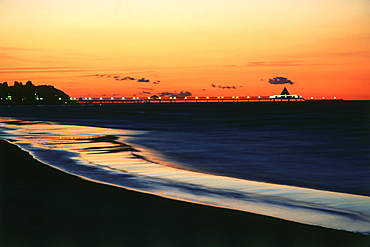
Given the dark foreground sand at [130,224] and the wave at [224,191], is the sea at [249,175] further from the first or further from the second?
the dark foreground sand at [130,224]

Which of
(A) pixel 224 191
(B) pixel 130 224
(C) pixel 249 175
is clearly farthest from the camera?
(C) pixel 249 175

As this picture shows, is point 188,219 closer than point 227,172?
Yes

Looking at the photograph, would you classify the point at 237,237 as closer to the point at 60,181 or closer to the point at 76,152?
the point at 60,181

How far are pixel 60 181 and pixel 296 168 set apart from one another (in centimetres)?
825

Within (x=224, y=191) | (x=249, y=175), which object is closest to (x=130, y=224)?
(x=224, y=191)

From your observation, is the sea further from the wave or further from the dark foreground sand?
the dark foreground sand

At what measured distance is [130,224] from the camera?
27.6ft

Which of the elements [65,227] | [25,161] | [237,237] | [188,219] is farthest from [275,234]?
[25,161]

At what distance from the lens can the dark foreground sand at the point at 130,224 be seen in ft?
24.5

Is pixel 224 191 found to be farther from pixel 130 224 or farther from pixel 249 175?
pixel 130 224

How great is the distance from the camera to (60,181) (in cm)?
1312

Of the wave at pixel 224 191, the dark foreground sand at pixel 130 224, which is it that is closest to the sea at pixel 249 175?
the wave at pixel 224 191

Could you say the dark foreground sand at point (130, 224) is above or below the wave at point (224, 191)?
below

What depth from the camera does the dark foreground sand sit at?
746 cm
